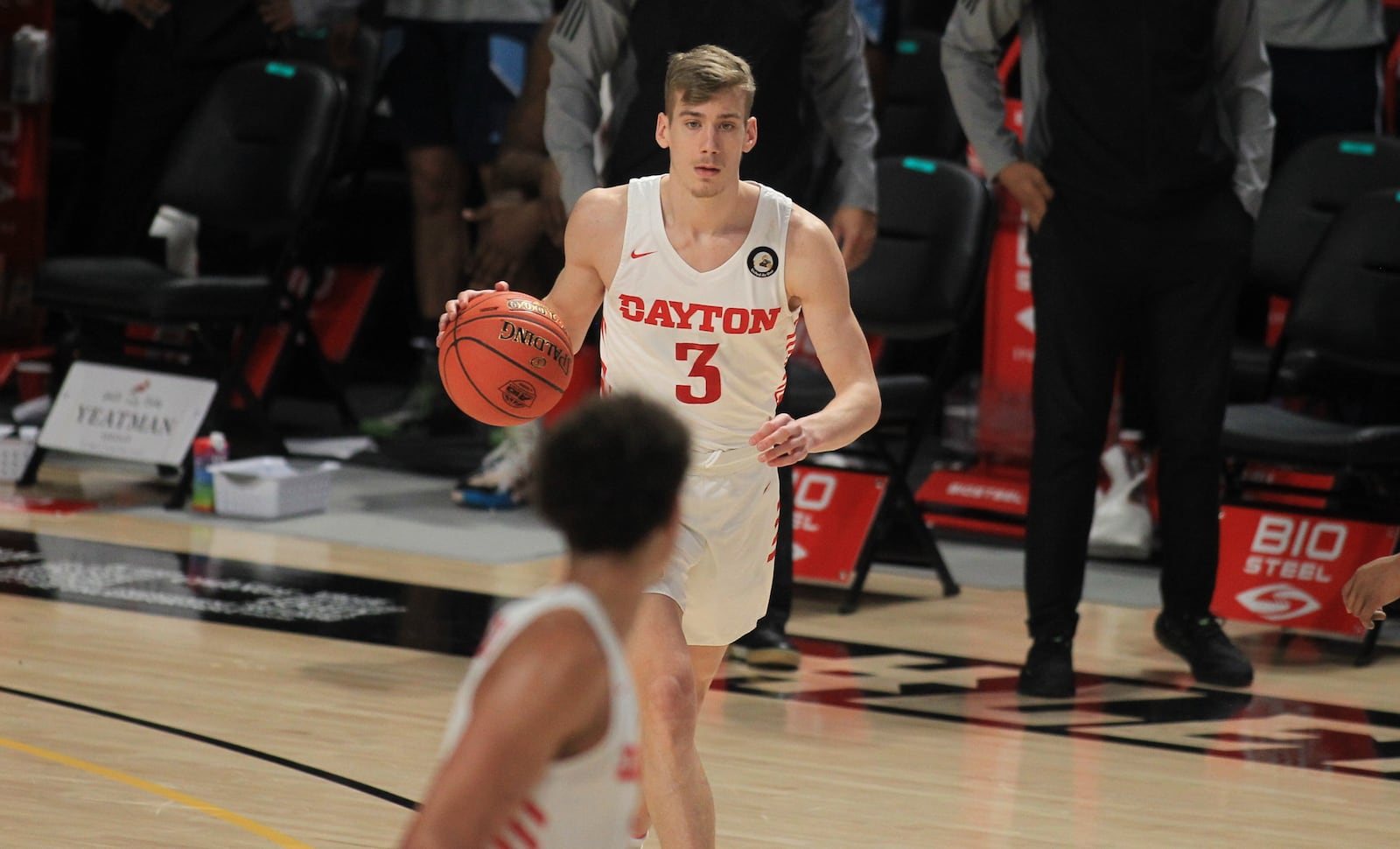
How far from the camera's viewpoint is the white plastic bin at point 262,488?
24.2 ft

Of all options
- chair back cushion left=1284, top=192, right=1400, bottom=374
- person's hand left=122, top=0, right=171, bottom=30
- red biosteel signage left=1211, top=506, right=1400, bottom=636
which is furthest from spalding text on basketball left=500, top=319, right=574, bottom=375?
person's hand left=122, top=0, right=171, bottom=30

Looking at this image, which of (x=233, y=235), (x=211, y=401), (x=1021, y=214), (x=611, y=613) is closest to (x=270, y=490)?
(x=211, y=401)

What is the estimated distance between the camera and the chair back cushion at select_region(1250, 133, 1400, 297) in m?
6.95

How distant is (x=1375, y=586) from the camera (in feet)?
11.3

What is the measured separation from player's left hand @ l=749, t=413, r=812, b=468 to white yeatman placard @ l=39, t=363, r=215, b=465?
4.60 meters

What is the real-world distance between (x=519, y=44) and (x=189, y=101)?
5.00 feet

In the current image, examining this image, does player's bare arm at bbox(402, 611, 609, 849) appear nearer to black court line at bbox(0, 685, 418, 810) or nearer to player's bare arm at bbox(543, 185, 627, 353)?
player's bare arm at bbox(543, 185, 627, 353)

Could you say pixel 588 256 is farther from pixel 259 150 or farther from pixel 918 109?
pixel 918 109

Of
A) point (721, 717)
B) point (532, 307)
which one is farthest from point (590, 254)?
point (721, 717)

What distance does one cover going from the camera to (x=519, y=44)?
27.4ft

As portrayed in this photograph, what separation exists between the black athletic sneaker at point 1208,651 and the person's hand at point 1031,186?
4.14 ft

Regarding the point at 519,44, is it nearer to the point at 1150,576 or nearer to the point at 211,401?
the point at 211,401

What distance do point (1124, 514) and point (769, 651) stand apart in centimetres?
216

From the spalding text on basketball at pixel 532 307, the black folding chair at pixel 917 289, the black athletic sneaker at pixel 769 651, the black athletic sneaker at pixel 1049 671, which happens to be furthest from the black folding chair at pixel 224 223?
the spalding text on basketball at pixel 532 307
